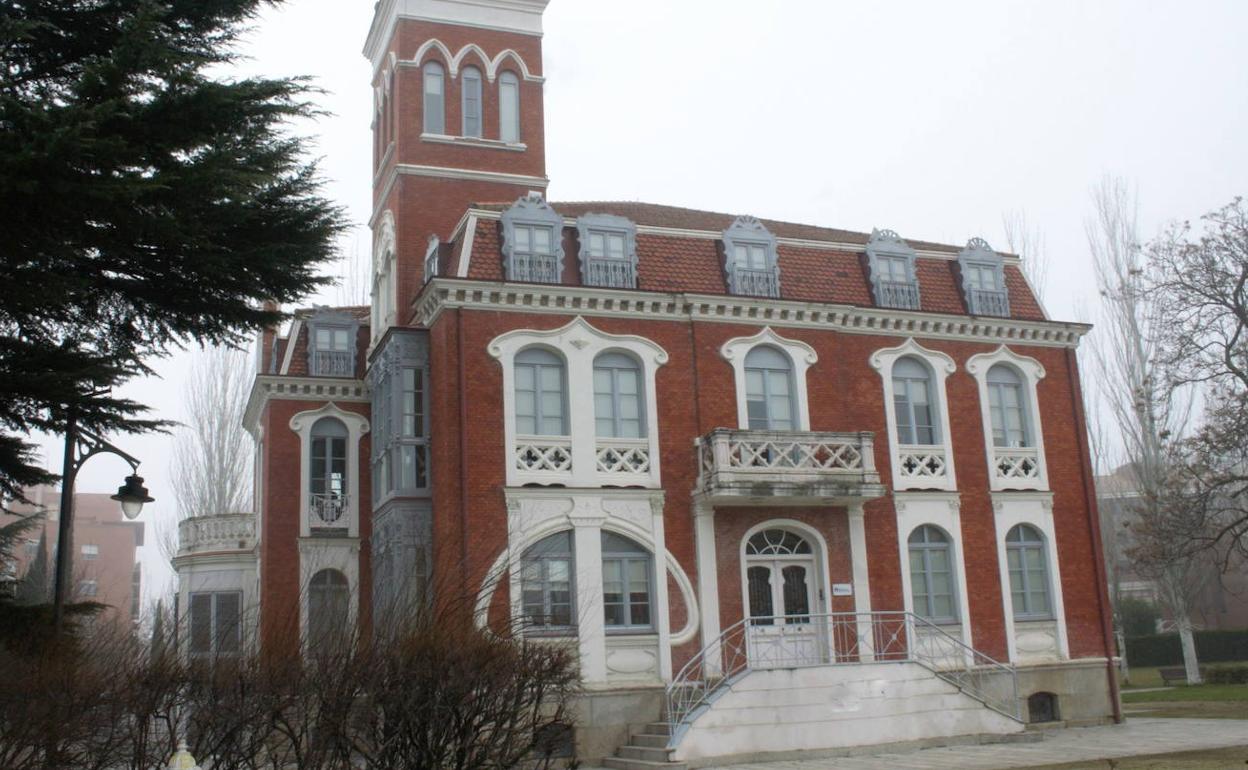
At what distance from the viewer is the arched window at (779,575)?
24.7m

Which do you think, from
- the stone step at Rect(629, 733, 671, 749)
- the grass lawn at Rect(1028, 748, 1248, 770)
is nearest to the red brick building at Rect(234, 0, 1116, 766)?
the stone step at Rect(629, 733, 671, 749)

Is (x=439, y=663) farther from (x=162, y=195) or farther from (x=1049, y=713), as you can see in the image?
(x=1049, y=713)

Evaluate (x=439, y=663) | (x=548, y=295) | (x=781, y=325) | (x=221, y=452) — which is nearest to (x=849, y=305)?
(x=781, y=325)

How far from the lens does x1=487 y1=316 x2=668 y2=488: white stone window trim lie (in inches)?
925

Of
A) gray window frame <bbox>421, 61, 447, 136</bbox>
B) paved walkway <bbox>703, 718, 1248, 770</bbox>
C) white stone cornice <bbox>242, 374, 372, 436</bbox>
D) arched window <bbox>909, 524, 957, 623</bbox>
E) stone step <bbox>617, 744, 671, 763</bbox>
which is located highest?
gray window frame <bbox>421, 61, 447, 136</bbox>

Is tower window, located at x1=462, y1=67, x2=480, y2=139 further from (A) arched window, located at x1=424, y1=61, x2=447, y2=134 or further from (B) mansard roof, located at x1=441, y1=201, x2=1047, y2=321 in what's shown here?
(B) mansard roof, located at x1=441, y1=201, x2=1047, y2=321

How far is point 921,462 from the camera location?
1043 inches

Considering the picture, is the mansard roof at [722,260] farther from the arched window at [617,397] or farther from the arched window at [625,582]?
the arched window at [625,582]

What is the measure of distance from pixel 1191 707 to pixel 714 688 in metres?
14.6

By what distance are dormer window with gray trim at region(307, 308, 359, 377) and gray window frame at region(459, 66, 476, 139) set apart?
215 inches

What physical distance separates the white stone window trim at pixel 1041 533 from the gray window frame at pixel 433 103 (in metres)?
15.5

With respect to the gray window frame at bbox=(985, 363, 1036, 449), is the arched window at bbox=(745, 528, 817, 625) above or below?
below

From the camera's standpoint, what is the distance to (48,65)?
36.0 ft

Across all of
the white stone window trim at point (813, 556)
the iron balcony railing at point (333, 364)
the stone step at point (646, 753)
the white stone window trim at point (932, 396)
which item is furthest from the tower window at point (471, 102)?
the stone step at point (646, 753)
